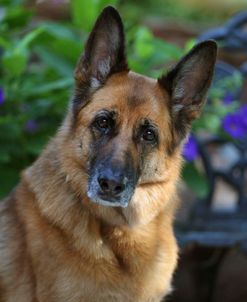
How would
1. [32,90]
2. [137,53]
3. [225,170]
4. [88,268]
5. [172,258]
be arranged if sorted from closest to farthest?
[88,268] → [172,258] → [32,90] → [137,53] → [225,170]

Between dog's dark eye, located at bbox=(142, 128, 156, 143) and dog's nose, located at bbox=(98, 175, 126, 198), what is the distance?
30 centimetres

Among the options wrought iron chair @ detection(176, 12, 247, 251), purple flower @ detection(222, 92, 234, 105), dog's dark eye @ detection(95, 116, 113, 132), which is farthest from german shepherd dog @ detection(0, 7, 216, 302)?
purple flower @ detection(222, 92, 234, 105)

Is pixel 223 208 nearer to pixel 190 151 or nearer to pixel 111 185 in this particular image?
pixel 190 151

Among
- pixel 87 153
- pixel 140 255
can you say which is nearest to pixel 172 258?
pixel 140 255

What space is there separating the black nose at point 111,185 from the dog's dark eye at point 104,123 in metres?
0.28

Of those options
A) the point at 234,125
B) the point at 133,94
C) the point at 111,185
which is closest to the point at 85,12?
the point at 234,125

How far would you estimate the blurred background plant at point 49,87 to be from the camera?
5.03 metres

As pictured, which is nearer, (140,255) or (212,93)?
(140,255)

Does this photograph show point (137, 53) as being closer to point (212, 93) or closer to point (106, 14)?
point (212, 93)

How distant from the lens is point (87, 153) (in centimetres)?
362

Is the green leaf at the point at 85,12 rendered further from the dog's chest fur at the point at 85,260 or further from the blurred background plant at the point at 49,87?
the dog's chest fur at the point at 85,260

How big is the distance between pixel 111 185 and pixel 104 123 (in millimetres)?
344

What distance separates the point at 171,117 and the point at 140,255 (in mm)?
766

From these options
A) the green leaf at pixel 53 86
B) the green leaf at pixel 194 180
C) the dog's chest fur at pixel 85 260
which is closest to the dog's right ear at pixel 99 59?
the dog's chest fur at pixel 85 260
